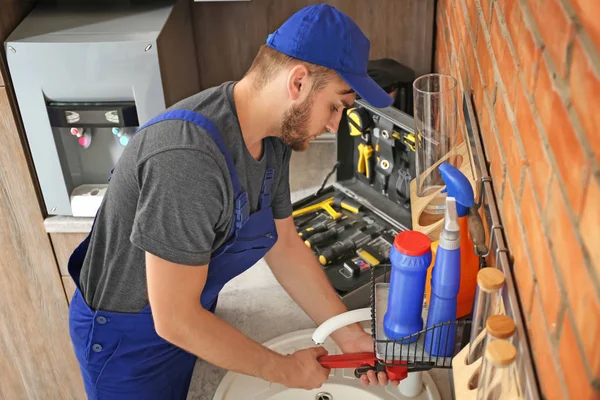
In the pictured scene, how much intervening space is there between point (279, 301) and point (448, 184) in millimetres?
710

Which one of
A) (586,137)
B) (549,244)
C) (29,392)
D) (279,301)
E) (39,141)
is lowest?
(29,392)

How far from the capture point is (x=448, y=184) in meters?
1.03

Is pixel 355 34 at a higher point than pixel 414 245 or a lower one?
higher

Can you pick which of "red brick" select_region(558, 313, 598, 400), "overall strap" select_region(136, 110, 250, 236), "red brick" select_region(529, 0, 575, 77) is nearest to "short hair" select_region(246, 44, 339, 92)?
"overall strap" select_region(136, 110, 250, 236)

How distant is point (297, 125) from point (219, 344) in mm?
449

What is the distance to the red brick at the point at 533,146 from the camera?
0.73 metres

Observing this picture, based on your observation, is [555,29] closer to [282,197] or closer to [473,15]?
[473,15]

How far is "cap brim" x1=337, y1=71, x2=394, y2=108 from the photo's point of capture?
3.92 ft

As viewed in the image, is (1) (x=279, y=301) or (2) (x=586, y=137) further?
(1) (x=279, y=301)

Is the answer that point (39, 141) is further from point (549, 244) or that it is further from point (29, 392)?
point (549, 244)

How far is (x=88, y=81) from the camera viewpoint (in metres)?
1.82

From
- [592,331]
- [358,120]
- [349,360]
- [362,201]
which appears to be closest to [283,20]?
[358,120]

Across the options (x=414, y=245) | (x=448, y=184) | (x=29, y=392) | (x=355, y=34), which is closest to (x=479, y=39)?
(x=355, y=34)

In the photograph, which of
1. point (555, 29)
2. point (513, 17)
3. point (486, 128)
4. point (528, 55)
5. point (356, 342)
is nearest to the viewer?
point (555, 29)
